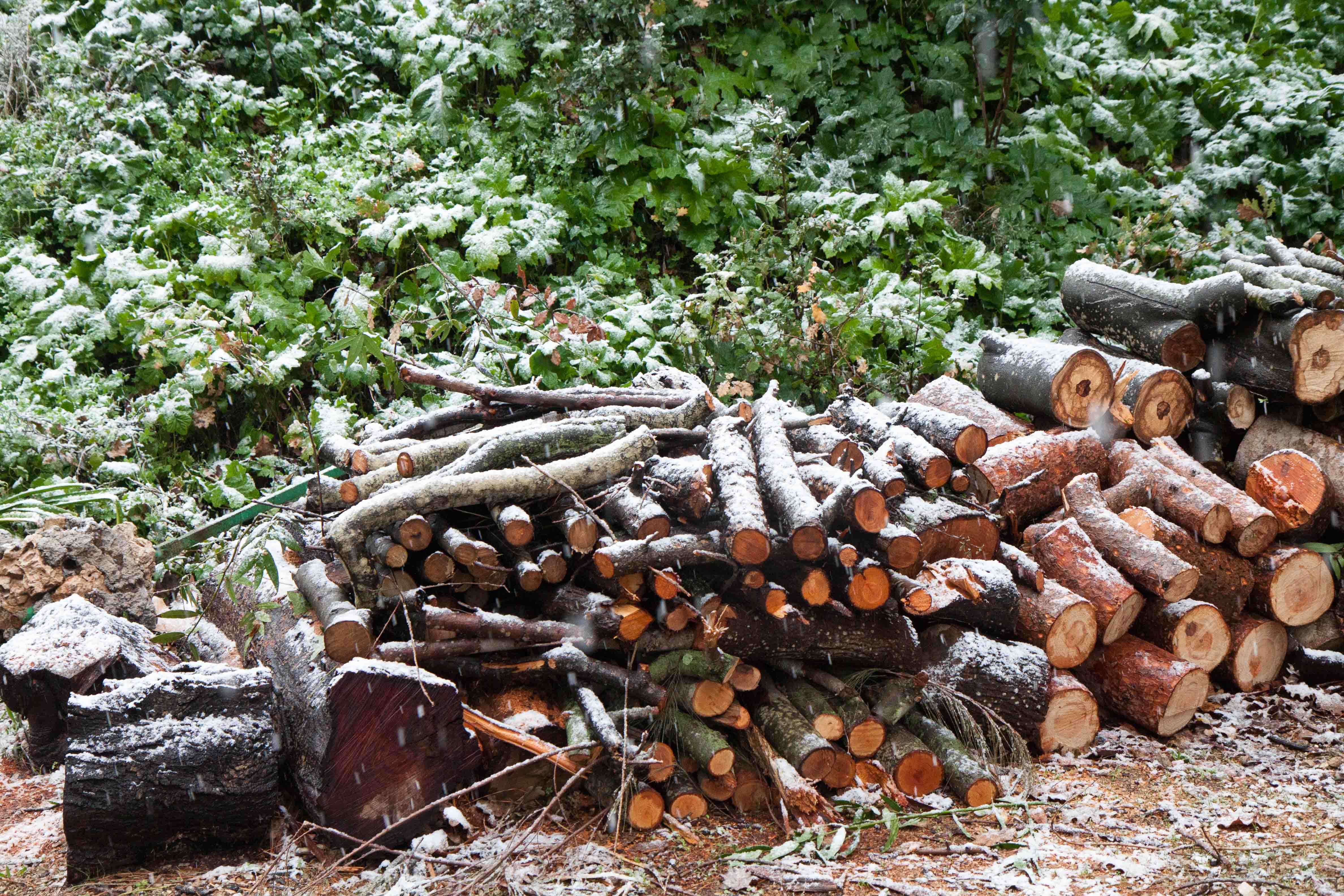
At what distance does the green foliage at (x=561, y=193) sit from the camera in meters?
6.56

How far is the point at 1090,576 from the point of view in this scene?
4.14 metres

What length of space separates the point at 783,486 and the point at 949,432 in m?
1.17

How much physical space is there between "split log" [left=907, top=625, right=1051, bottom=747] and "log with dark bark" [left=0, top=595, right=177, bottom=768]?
10.6ft

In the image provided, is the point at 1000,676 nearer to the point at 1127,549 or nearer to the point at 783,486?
the point at 1127,549

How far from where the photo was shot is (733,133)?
7930mm

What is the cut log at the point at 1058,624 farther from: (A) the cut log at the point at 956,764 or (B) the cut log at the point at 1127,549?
(A) the cut log at the point at 956,764

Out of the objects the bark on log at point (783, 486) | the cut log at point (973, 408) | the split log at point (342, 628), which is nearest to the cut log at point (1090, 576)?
the cut log at point (973, 408)

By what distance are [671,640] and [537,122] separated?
5.66 meters

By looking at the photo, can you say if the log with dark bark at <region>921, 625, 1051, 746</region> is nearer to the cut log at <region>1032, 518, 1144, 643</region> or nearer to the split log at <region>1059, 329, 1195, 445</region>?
Answer: the cut log at <region>1032, 518, 1144, 643</region>

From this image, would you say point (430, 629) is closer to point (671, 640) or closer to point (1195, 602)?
point (671, 640)

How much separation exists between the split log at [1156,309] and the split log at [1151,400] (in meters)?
0.15

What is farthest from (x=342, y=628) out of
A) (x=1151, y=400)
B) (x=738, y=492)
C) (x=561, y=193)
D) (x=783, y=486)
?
(x=561, y=193)

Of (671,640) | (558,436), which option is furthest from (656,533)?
(558,436)

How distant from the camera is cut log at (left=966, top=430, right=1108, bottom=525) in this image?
4.56m
